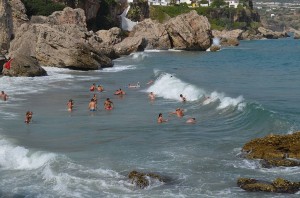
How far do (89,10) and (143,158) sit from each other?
251 feet

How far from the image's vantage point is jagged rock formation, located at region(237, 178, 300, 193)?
50.4 ft

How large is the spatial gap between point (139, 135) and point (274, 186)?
9.43 m

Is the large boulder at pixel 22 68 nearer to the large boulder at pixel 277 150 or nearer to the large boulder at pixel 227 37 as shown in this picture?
the large boulder at pixel 277 150

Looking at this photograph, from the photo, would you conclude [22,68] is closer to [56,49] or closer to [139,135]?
[56,49]

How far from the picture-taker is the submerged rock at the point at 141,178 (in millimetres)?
16297

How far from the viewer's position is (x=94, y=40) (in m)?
64.1

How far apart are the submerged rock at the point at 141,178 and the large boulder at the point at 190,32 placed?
74619mm

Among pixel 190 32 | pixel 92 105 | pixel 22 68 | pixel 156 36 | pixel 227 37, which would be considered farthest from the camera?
pixel 227 37

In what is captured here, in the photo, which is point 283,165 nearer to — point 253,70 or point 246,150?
point 246,150

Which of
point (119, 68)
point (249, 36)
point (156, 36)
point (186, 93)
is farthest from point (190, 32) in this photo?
point (249, 36)

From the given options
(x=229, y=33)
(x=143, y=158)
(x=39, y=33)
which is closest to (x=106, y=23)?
(x=39, y=33)

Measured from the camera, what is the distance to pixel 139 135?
78.5 ft

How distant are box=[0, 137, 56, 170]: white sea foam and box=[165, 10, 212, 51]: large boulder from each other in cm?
7197

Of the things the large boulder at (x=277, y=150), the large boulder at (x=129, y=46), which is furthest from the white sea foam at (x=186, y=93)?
the large boulder at (x=129, y=46)
